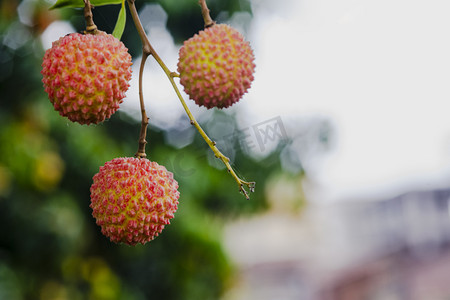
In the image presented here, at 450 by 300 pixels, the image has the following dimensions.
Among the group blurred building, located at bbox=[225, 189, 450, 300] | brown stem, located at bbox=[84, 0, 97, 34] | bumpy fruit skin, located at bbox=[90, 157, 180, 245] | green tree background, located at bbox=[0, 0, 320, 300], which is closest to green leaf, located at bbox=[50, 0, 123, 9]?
brown stem, located at bbox=[84, 0, 97, 34]

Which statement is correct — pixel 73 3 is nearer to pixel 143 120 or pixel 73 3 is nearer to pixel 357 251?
pixel 143 120

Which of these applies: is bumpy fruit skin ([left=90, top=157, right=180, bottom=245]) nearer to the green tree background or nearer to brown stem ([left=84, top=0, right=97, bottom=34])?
brown stem ([left=84, top=0, right=97, bottom=34])

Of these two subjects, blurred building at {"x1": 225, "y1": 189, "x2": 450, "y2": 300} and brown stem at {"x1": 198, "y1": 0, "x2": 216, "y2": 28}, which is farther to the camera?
blurred building at {"x1": 225, "y1": 189, "x2": 450, "y2": 300}

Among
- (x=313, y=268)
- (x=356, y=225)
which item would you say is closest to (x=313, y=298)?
(x=313, y=268)

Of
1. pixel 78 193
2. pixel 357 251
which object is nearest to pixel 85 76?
pixel 78 193

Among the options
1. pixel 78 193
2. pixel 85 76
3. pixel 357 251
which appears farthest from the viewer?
pixel 357 251

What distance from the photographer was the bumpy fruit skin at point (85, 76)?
1.77 ft

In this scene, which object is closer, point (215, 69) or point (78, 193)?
point (215, 69)

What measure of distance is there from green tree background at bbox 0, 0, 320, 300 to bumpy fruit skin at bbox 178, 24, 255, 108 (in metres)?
1.55

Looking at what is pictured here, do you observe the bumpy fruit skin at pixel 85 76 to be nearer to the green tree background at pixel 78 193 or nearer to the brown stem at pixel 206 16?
the brown stem at pixel 206 16

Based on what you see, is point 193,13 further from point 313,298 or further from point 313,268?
point 313,298

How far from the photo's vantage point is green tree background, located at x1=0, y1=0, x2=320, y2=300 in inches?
97.1

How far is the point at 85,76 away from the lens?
54cm

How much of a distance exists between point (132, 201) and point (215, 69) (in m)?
0.17
